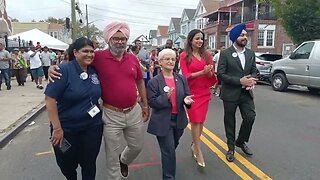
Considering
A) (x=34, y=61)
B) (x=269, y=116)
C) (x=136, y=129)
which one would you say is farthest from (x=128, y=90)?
(x=34, y=61)

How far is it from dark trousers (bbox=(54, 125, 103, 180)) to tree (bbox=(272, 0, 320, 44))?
1571 centimetres

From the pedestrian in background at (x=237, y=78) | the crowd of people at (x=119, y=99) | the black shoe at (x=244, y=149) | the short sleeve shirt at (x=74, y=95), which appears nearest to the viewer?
the short sleeve shirt at (x=74, y=95)

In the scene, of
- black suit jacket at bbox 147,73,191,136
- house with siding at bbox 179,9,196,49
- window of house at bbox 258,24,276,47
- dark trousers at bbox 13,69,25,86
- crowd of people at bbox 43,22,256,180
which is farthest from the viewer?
house with siding at bbox 179,9,196,49

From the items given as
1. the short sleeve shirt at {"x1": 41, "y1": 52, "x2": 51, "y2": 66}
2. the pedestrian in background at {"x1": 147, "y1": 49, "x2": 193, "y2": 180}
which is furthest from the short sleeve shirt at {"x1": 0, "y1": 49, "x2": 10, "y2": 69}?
the pedestrian in background at {"x1": 147, "y1": 49, "x2": 193, "y2": 180}

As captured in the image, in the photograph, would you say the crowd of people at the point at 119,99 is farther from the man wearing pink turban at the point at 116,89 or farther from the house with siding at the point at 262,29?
the house with siding at the point at 262,29

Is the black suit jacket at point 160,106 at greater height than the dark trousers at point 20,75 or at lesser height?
greater

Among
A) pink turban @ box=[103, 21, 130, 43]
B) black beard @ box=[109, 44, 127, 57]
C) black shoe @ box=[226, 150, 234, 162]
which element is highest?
pink turban @ box=[103, 21, 130, 43]

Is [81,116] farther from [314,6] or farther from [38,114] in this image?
[314,6]

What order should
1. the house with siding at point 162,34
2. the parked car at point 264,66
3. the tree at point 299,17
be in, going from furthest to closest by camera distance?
the house with siding at point 162,34 → the tree at point 299,17 → the parked car at point 264,66

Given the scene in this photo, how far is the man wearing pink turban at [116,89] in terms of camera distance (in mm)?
3453

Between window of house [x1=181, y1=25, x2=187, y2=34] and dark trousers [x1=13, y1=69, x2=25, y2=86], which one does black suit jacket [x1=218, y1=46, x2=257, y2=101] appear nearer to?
dark trousers [x1=13, y1=69, x2=25, y2=86]

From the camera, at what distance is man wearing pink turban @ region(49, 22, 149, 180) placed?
3453mm

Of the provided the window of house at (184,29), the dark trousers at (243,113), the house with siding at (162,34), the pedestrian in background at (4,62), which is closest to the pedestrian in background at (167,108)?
the dark trousers at (243,113)

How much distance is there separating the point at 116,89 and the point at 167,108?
0.67 meters
